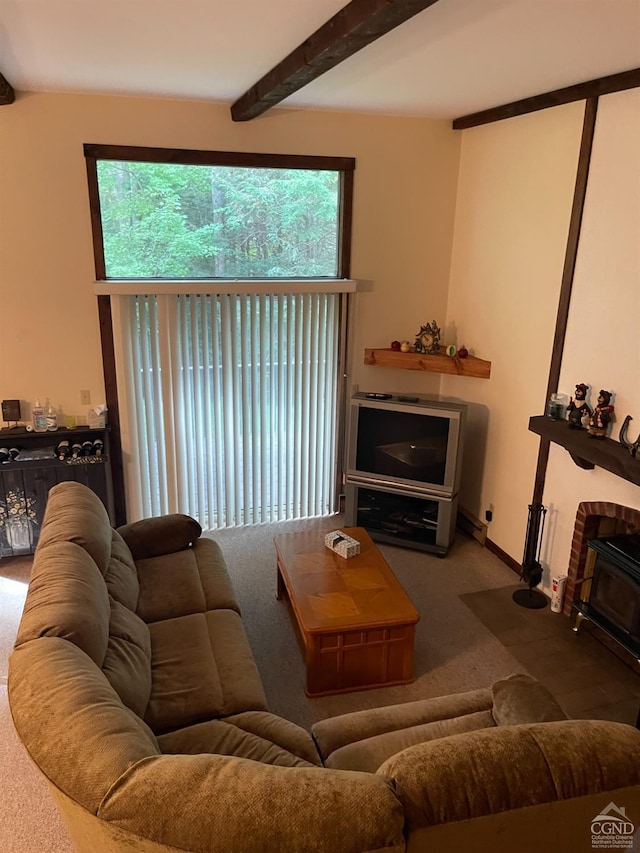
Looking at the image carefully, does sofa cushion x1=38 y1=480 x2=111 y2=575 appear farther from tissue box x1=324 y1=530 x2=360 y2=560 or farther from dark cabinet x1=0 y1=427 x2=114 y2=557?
tissue box x1=324 y1=530 x2=360 y2=560

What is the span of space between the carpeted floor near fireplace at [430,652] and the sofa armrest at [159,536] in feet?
2.14

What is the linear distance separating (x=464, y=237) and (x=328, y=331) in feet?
4.15

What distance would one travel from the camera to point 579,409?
365 cm

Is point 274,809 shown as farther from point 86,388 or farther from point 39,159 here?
point 39,159

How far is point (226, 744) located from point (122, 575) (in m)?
1.15

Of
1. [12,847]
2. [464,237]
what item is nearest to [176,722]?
[12,847]

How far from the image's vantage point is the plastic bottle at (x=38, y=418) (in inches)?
172

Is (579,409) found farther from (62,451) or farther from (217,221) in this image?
A: (62,451)

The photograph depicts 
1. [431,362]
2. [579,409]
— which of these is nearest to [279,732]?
[579,409]

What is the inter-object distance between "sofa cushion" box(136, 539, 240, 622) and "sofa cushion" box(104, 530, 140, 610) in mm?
75

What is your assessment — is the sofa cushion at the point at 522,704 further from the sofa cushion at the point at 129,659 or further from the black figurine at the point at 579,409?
the black figurine at the point at 579,409

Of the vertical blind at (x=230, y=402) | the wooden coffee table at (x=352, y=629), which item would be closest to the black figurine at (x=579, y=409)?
the wooden coffee table at (x=352, y=629)

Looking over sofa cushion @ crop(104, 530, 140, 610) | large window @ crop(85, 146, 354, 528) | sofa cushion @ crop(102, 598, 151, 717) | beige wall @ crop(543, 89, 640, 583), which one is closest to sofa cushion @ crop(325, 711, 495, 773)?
sofa cushion @ crop(102, 598, 151, 717)

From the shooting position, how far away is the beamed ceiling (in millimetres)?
2246
